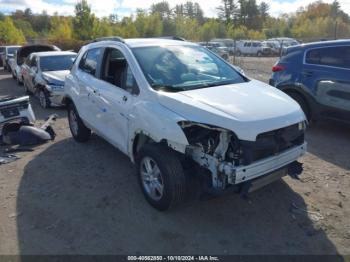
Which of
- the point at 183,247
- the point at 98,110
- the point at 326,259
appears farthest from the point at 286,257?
the point at 98,110

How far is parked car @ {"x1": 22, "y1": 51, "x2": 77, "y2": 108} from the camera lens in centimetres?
977

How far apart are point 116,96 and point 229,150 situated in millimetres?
1852

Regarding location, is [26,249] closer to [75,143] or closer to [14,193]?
[14,193]

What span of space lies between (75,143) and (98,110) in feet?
5.69

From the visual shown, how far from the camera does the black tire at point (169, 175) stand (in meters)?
3.69

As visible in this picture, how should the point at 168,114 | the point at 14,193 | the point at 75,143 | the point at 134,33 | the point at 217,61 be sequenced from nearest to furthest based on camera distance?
the point at 168,114 < the point at 14,193 < the point at 217,61 < the point at 75,143 < the point at 134,33

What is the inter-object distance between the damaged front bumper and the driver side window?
124 cm

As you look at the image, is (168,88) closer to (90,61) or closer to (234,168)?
(234,168)

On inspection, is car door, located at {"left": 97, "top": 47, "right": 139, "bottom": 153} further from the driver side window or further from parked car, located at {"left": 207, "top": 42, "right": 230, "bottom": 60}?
parked car, located at {"left": 207, "top": 42, "right": 230, "bottom": 60}

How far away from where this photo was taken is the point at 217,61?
A: 5051 millimetres

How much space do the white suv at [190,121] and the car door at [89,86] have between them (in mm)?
238

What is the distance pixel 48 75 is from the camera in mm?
10086

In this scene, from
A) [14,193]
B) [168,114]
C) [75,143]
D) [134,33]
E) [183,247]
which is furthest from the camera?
[134,33]

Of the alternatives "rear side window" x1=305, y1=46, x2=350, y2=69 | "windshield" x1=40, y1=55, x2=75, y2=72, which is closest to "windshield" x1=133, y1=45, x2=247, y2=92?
"rear side window" x1=305, y1=46, x2=350, y2=69
